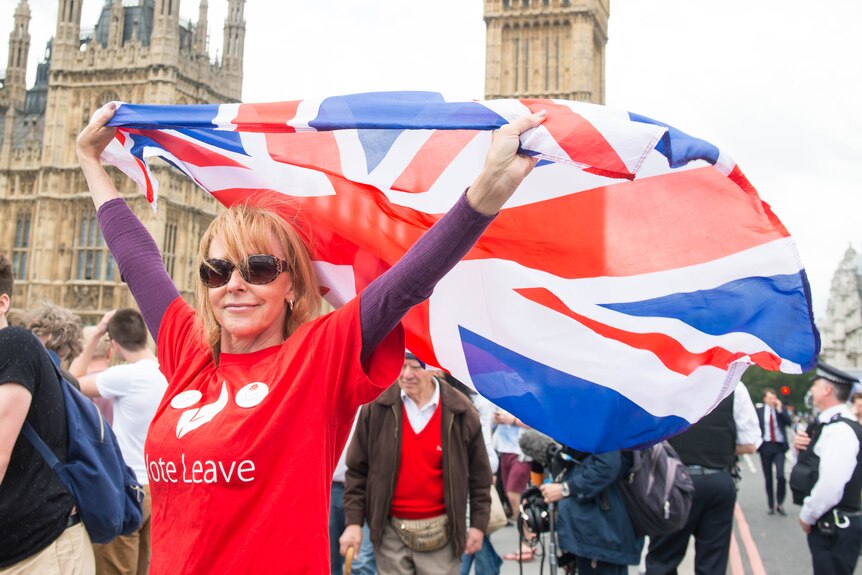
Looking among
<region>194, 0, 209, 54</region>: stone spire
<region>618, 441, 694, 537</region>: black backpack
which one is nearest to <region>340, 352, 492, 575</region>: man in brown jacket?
<region>618, 441, 694, 537</region>: black backpack

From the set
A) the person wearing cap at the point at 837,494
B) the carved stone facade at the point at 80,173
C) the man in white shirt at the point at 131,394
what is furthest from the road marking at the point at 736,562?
the carved stone facade at the point at 80,173

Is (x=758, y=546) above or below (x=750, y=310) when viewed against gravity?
below

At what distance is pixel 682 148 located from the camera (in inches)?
78.7

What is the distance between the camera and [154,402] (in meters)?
4.78

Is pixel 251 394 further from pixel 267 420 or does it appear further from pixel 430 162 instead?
pixel 430 162

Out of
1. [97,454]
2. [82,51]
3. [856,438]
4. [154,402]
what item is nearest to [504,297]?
[97,454]

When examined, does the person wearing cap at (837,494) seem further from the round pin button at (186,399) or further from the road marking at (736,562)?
the round pin button at (186,399)

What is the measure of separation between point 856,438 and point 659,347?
11.9 feet

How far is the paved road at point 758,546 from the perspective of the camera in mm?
7250

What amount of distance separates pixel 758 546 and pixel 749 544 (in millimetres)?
98

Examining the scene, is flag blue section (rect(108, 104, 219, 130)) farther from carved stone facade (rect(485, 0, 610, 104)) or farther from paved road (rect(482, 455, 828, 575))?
carved stone facade (rect(485, 0, 610, 104))

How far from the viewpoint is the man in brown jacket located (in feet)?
15.1

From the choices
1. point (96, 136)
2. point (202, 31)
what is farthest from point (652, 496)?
point (202, 31)

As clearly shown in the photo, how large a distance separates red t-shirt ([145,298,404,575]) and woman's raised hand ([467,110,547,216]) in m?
0.39
